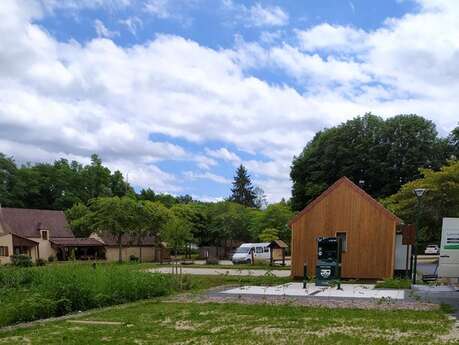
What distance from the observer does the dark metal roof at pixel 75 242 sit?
59906 mm

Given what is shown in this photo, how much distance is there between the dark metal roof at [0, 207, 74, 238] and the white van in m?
24.4

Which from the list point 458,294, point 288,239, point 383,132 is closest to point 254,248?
point 288,239

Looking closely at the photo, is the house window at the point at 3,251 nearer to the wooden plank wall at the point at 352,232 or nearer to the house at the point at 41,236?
the house at the point at 41,236

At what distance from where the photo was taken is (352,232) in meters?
25.9

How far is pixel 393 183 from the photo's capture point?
58.1m

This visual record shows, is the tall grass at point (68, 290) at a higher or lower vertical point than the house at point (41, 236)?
lower

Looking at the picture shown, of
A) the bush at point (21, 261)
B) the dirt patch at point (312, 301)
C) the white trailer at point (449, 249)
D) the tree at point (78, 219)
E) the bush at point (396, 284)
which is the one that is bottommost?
the dirt patch at point (312, 301)

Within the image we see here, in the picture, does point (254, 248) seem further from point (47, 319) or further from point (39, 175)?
point (39, 175)

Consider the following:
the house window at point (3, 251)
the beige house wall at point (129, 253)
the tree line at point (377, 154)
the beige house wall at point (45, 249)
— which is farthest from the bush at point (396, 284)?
the beige house wall at point (45, 249)

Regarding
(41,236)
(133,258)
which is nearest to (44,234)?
(41,236)

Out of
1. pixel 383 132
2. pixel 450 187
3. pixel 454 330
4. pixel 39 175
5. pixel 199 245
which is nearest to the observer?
pixel 454 330

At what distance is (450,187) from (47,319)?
98.8ft

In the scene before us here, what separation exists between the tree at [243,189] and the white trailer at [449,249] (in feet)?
291

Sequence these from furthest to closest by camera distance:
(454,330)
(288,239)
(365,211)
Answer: (288,239), (365,211), (454,330)
